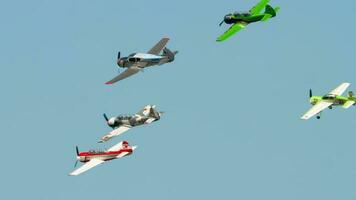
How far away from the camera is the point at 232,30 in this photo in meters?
174

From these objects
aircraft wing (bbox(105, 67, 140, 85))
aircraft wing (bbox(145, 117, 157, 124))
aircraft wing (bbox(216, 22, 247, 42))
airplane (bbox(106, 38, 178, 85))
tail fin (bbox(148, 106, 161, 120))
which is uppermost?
aircraft wing (bbox(216, 22, 247, 42))

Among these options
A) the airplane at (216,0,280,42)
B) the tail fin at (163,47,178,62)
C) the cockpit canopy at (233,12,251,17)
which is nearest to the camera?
the tail fin at (163,47,178,62)

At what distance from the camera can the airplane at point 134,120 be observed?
17088 centimetres

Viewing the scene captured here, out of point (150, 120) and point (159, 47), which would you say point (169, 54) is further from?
point (150, 120)

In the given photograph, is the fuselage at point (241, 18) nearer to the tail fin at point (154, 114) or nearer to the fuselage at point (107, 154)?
the tail fin at point (154, 114)

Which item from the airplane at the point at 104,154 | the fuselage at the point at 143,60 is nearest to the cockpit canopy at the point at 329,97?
the fuselage at the point at 143,60

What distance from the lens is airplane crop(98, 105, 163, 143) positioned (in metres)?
171

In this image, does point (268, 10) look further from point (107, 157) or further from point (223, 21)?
point (107, 157)

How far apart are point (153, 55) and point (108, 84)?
7669 mm

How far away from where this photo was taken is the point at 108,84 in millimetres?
167750

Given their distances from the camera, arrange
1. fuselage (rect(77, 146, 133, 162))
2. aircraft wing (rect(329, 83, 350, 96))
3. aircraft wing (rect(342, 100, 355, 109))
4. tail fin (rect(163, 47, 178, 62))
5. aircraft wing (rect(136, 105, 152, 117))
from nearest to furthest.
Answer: fuselage (rect(77, 146, 133, 162)) → tail fin (rect(163, 47, 178, 62)) → aircraft wing (rect(136, 105, 152, 117)) → aircraft wing (rect(342, 100, 355, 109)) → aircraft wing (rect(329, 83, 350, 96))

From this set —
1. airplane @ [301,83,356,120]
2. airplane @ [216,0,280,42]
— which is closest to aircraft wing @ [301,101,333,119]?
airplane @ [301,83,356,120]

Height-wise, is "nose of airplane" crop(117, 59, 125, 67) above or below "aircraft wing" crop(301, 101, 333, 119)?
above

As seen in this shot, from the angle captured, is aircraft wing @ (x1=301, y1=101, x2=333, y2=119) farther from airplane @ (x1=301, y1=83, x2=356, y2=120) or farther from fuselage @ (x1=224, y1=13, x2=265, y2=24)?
fuselage @ (x1=224, y1=13, x2=265, y2=24)
